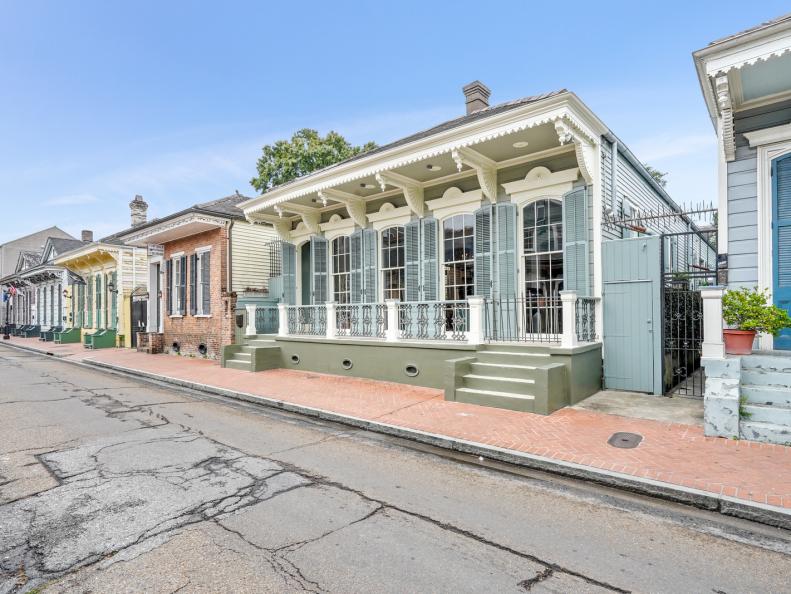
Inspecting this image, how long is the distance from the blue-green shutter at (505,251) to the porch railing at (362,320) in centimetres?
285

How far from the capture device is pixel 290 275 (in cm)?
1384

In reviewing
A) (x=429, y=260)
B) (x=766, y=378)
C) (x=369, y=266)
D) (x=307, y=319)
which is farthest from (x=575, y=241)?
(x=307, y=319)

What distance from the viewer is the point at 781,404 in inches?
211

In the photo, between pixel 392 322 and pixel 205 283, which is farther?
pixel 205 283

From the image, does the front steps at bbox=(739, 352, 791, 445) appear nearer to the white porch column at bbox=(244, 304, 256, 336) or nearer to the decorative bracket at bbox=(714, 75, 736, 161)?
the decorative bracket at bbox=(714, 75, 736, 161)

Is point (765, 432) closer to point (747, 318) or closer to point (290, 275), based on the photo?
point (747, 318)

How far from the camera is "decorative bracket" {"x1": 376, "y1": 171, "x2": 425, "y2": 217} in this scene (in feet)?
32.3

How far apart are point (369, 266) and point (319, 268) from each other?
6.96 ft

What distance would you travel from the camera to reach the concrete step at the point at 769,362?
556cm

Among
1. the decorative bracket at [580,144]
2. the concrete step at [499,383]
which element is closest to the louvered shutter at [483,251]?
the decorative bracket at [580,144]

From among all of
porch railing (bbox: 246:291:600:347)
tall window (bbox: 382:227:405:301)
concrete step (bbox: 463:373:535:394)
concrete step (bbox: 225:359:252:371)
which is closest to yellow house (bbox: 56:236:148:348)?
concrete step (bbox: 225:359:252:371)

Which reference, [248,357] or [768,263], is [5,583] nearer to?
[768,263]

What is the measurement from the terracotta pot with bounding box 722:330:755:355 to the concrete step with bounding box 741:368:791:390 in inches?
13.1

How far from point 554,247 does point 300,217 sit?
8.05m
